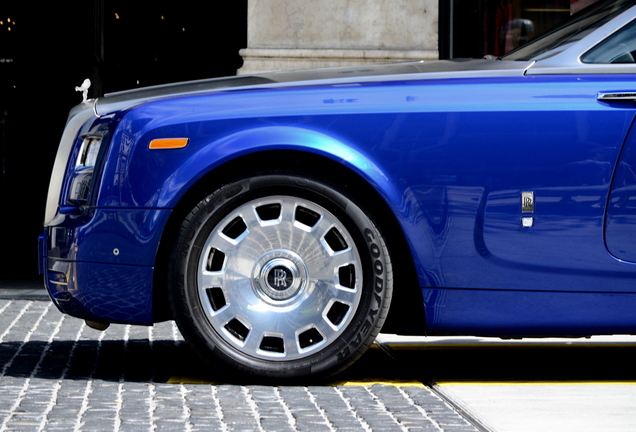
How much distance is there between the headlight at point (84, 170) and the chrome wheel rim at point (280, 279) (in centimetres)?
56

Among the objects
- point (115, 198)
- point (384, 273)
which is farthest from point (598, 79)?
point (115, 198)

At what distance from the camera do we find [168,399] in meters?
4.07

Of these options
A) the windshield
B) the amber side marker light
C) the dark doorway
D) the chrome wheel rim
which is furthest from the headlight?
the dark doorway

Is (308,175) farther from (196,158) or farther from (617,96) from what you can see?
(617,96)

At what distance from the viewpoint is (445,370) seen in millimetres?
4859

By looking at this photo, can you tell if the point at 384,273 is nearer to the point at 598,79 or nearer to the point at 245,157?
the point at 245,157

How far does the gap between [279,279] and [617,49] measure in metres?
1.64

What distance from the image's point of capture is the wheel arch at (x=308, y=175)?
430 centimetres

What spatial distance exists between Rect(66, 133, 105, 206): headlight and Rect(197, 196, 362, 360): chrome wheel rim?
558 millimetres

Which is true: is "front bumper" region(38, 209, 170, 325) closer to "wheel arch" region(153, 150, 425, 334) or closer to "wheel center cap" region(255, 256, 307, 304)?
"wheel arch" region(153, 150, 425, 334)

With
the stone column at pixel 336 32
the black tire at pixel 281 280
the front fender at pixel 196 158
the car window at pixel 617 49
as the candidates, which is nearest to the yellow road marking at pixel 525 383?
the black tire at pixel 281 280

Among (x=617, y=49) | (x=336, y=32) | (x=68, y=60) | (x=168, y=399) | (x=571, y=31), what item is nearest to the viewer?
(x=168, y=399)

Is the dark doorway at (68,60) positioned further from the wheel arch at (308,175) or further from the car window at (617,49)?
the car window at (617,49)

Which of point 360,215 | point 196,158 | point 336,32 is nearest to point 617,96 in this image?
point 360,215
